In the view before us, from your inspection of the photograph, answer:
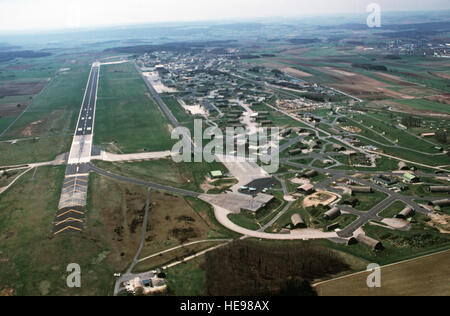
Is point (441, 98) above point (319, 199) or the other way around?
above

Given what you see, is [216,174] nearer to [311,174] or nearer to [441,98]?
[311,174]

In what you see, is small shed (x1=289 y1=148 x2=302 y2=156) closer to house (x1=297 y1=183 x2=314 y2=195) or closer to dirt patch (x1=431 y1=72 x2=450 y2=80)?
house (x1=297 y1=183 x2=314 y2=195)

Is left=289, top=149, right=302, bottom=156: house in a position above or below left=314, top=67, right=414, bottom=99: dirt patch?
below

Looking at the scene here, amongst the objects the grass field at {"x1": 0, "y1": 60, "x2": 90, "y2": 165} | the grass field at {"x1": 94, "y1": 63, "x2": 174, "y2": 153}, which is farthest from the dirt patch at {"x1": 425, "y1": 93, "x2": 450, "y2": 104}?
the grass field at {"x1": 0, "y1": 60, "x2": 90, "y2": 165}

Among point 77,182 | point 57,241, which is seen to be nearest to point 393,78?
point 77,182

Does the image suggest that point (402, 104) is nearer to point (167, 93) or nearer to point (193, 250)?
point (167, 93)

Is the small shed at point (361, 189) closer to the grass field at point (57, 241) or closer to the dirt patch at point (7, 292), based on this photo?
the grass field at point (57, 241)
